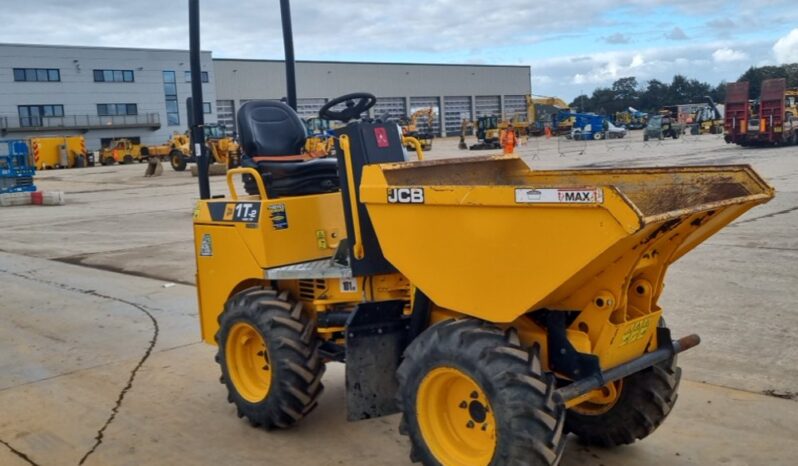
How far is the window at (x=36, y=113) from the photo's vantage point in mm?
61975

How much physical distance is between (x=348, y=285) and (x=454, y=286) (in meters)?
1.02

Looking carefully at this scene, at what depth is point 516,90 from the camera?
9238 centimetres

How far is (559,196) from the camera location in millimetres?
3115

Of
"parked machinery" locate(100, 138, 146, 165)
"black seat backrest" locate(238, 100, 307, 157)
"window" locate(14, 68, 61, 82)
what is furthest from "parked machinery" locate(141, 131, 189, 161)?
"black seat backrest" locate(238, 100, 307, 157)

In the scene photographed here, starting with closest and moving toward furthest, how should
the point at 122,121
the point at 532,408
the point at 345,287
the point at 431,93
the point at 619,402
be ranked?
the point at 532,408, the point at 619,402, the point at 345,287, the point at 122,121, the point at 431,93

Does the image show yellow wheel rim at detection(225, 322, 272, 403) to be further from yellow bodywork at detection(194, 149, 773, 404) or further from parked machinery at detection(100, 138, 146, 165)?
parked machinery at detection(100, 138, 146, 165)

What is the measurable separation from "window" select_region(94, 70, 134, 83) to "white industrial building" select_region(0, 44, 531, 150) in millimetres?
84

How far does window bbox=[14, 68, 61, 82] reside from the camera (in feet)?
205

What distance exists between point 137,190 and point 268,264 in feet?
84.4

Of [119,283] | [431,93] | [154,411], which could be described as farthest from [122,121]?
[154,411]

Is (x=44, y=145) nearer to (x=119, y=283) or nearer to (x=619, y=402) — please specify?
(x=119, y=283)

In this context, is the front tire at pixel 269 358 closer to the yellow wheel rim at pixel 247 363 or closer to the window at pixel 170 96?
the yellow wheel rim at pixel 247 363

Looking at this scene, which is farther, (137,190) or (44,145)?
(44,145)

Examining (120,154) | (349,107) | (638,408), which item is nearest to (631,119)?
(120,154)
